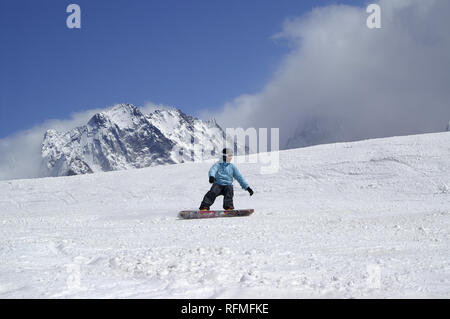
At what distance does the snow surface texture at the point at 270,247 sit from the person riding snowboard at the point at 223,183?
1.01 meters

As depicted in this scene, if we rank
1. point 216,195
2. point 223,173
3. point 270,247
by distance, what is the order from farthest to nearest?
point 223,173, point 216,195, point 270,247

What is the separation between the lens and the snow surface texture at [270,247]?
2820 millimetres

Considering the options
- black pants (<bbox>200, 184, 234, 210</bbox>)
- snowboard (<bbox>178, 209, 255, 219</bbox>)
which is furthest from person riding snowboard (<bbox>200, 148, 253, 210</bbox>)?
snowboard (<bbox>178, 209, 255, 219</bbox>)

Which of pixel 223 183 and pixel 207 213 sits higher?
pixel 223 183

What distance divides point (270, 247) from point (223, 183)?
17.5 feet

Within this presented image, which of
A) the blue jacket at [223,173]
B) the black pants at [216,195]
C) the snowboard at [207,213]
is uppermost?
the blue jacket at [223,173]

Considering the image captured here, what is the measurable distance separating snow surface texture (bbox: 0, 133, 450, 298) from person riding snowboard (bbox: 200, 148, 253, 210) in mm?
1014

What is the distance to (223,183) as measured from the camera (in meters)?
9.64

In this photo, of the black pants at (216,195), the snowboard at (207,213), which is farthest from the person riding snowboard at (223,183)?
the snowboard at (207,213)

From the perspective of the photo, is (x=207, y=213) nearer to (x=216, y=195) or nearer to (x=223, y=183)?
(x=216, y=195)

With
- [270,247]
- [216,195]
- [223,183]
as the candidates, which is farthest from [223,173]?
[270,247]

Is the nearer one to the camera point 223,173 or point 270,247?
point 270,247

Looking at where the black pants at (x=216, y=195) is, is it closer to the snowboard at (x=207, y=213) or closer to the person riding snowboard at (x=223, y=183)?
the person riding snowboard at (x=223, y=183)
